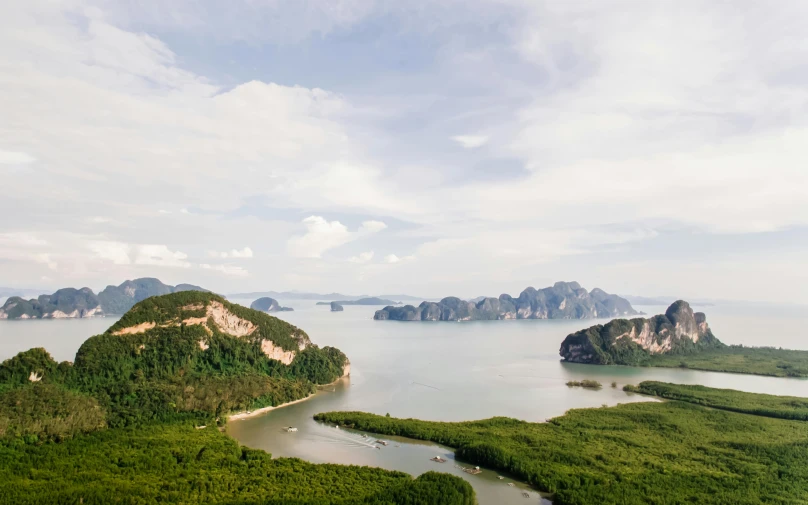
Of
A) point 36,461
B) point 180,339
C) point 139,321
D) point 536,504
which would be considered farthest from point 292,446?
point 139,321

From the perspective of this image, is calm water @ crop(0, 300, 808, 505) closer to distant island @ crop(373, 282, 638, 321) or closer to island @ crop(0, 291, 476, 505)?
island @ crop(0, 291, 476, 505)

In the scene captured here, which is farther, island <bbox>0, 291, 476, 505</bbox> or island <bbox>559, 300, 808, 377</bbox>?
island <bbox>559, 300, 808, 377</bbox>

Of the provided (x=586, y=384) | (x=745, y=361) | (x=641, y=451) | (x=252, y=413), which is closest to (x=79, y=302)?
(x=252, y=413)

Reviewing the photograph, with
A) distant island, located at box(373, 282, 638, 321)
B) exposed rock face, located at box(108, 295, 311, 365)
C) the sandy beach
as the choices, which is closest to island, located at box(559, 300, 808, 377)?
exposed rock face, located at box(108, 295, 311, 365)

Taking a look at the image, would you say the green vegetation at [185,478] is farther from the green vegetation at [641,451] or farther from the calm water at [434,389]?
the green vegetation at [641,451]

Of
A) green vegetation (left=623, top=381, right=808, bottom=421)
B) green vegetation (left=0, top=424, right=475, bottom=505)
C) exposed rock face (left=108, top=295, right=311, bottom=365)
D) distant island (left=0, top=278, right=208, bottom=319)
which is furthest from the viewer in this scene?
distant island (left=0, top=278, right=208, bottom=319)

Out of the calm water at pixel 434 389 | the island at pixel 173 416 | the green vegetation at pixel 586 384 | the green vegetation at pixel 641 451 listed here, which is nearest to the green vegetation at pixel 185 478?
the island at pixel 173 416

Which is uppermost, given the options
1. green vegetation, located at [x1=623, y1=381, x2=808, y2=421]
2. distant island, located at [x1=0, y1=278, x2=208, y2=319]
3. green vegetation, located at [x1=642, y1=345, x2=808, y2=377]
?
distant island, located at [x1=0, y1=278, x2=208, y2=319]
